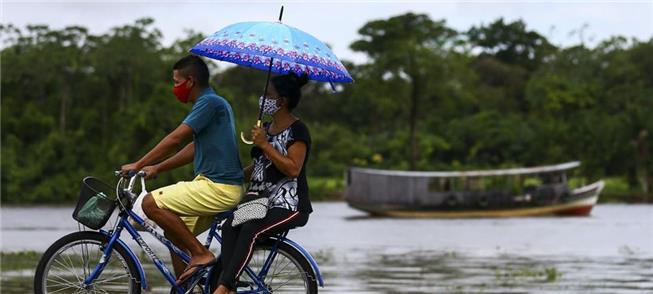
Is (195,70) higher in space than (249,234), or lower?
higher

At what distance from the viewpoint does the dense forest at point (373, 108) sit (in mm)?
71062

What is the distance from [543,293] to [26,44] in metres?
66.3

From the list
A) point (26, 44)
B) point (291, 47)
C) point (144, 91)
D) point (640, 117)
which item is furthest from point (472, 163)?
point (291, 47)

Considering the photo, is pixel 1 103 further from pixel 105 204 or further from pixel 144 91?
pixel 105 204

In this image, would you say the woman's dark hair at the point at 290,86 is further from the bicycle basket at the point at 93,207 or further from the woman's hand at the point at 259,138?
the bicycle basket at the point at 93,207

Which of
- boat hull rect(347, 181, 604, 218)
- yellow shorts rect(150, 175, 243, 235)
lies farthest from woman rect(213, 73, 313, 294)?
boat hull rect(347, 181, 604, 218)

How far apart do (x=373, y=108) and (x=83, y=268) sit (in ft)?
259

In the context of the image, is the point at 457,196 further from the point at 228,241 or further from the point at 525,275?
the point at 228,241

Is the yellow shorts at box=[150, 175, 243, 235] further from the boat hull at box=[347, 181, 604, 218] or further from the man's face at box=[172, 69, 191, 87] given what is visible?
the boat hull at box=[347, 181, 604, 218]

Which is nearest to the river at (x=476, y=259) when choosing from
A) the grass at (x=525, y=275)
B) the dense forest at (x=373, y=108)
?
the grass at (x=525, y=275)

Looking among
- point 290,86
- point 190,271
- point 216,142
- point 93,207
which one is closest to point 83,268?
point 93,207

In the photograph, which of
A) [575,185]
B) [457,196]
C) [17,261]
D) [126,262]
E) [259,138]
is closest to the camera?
[259,138]

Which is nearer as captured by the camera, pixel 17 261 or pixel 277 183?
pixel 277 183

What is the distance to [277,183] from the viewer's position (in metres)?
8.30
